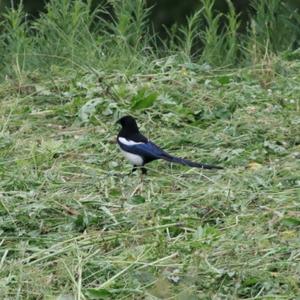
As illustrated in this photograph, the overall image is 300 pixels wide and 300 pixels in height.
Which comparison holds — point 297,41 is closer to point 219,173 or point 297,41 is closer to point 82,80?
point 82,80

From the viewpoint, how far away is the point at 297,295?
4.57 m

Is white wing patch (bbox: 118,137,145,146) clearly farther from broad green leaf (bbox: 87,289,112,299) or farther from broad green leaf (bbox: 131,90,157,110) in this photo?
broad green leaf (bbox: 87,289,112,299)

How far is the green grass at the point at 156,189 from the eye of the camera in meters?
4.82

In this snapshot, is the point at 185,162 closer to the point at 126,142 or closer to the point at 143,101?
the point at 126,142

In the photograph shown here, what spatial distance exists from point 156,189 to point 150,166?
53cm

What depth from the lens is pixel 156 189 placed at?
19.5 ft

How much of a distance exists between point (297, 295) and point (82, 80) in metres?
3.37

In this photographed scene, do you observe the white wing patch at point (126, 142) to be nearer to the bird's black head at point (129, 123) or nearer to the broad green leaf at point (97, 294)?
the bird's black head at point (129, 123)

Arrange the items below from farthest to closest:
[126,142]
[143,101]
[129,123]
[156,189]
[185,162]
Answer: [143,101] < [129,123] < [126,142] < [185,162] < [156,189]

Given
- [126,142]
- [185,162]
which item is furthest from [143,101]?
[185,162]

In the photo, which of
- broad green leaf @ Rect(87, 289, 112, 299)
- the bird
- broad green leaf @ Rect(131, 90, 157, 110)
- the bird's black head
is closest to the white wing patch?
the bird

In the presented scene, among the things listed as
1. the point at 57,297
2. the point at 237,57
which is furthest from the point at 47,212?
the point at 237,57

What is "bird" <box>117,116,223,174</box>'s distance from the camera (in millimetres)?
6301

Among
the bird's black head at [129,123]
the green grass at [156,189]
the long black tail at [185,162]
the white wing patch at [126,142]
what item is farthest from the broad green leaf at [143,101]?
the long black tail at [185,162]
